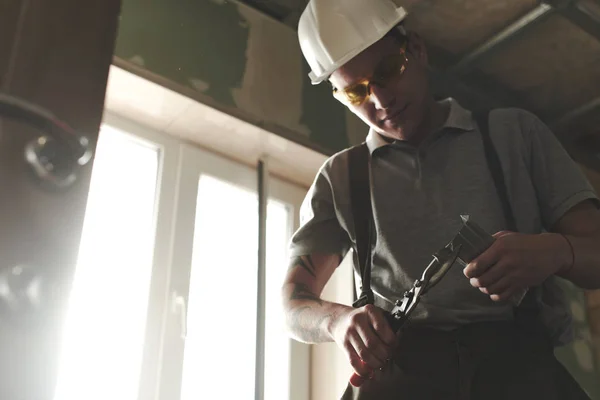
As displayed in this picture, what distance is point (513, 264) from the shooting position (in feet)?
2.64

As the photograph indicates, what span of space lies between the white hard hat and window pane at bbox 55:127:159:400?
1.62 feet

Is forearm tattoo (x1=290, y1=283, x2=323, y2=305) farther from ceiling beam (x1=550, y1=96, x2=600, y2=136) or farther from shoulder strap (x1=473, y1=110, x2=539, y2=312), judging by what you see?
ceiling beam (x1=550, y1=96, x2=600, y2=136)

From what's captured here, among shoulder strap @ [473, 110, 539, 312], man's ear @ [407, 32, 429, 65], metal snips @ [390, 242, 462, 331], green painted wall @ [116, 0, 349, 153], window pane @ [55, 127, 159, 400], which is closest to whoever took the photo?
metal snips @ [390, 242, 462, 331]

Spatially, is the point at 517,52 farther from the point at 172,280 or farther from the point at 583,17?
the point at 172,280

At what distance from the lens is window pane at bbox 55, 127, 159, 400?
1.27m

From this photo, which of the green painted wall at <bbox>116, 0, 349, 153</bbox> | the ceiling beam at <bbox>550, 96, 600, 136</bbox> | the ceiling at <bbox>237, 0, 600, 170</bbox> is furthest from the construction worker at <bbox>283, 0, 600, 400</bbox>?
the ceiling beam at <bbox>550, 96, 600, 136</bbox>

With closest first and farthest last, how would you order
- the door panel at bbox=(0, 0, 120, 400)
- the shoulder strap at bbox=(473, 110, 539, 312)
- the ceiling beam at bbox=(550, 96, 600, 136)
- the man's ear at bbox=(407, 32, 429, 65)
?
the door panel at bbox=(0, 0, 120, 400) → the shoulder strap at bbox=(473, 110, 539, 312) → the man's ear at bbox=(407, 32, 429, 65) → the ceiling beam at bbox=(550, 96, 600, 136)

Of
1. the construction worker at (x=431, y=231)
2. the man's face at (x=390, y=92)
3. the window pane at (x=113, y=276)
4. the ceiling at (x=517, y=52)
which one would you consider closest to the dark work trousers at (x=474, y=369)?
the construction worker at (x=431, y=231)

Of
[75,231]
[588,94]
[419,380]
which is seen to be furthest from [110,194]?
[588,94]

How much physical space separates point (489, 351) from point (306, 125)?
94 cm

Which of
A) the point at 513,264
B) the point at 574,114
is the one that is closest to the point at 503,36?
the point at 574,114

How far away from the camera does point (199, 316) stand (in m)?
1.48

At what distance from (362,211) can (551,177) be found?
Answer: 12.5 inches

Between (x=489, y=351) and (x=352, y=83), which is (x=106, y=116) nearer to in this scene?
(x=352, y=83)
